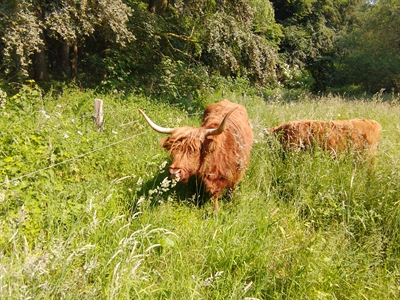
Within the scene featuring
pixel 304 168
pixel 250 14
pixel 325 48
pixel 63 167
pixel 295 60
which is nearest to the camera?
pixel 63 167

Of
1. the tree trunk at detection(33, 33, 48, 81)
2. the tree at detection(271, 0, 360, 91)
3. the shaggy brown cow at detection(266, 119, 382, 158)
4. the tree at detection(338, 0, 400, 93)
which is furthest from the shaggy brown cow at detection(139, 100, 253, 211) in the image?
the tree at detection(338, 0, 400, 93)

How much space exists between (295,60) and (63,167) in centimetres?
1614

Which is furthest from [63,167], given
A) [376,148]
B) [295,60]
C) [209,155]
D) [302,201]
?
[295,60]

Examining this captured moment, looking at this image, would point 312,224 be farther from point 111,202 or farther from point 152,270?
point 111,202

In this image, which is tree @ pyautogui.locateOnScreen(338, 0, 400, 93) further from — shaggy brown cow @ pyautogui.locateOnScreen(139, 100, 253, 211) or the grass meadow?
shaggy brown cow @ pyautogui.locateOnScreen(139, 100, 253, 211)

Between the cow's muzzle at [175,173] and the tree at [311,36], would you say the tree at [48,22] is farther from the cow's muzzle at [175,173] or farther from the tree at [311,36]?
the tree at [311,36]

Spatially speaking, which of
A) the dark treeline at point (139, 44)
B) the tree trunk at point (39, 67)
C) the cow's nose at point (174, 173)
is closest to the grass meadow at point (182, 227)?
the cow's nose at point (174, 173)

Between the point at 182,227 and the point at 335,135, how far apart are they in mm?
2414

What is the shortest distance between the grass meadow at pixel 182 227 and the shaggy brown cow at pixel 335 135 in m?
0.30

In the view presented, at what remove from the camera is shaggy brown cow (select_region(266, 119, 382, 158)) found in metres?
3.80

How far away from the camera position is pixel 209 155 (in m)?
3.29

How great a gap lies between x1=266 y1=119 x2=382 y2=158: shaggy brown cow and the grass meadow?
301 mm

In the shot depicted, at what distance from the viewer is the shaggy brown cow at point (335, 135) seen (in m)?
3.80

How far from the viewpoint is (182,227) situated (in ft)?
8.95
